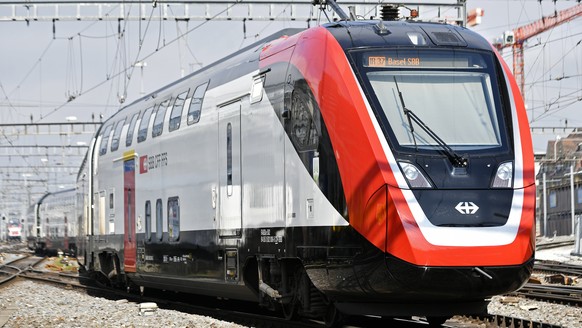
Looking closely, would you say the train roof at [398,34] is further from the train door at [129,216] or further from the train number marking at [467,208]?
the train door at [129,216]

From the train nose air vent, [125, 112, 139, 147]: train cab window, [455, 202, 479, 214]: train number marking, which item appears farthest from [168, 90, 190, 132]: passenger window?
[455, 202, 479, 214]: train number marking

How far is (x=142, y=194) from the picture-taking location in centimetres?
2006

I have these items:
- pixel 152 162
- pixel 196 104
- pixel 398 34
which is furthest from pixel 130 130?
pixel 398 34

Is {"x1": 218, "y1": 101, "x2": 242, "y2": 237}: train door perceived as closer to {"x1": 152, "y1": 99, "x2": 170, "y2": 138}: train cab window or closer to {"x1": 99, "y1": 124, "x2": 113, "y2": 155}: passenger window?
{"x1": 152, "y1": 99, "x2": 170, "y2": 138}: train cab window

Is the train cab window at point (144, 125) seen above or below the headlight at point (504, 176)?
above

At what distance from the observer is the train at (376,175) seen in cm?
1088

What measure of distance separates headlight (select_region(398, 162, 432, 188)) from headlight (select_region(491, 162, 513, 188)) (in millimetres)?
769

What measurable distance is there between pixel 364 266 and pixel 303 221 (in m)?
1.40

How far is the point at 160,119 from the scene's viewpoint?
62.5 ft

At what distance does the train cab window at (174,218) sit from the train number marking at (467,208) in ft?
25.0

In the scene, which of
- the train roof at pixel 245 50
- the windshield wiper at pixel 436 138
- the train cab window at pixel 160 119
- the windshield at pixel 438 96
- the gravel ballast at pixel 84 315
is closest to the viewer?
the windshield wiper at pixel 436 138

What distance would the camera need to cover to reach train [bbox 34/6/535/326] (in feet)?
35.7

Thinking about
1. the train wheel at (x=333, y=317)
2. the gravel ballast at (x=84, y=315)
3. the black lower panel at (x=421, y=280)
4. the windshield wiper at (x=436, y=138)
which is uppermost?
the windshield wiper at (x=436, y=138)

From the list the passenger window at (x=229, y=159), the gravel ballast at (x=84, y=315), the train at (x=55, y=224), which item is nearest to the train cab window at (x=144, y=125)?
the gravel ballast at (x=84, y=315)
